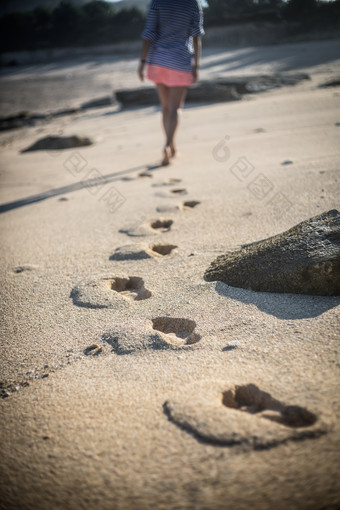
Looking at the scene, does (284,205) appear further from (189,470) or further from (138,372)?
(189,470)

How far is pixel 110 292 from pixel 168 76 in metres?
2.36

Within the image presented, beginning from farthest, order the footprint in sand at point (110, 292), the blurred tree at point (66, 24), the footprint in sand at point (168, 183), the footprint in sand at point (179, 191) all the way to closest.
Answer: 1. the blurred tree at point (66, 24)
2. the footprint in sand at point (168, 183)
3. the footprint in sand at point (179, 191)
4. the footprint in sand at point (110, 292)

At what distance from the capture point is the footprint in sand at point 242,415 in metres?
0.86

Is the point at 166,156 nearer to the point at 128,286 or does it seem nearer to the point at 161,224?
the point at 161,224

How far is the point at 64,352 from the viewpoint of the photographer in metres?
1.27

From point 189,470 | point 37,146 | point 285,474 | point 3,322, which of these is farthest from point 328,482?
point 37,146

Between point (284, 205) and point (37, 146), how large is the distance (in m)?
3.91

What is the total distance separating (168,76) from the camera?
3168 mm

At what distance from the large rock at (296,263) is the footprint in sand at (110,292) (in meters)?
0.34

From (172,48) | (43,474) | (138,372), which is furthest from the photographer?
(172,48)

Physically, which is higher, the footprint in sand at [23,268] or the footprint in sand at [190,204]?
the footprint in sand at [190,204]

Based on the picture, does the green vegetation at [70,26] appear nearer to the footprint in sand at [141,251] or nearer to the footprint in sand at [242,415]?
the footprint in sand at [141,251]

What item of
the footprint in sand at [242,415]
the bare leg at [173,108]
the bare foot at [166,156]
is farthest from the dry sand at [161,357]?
the bare leg at [173,108]

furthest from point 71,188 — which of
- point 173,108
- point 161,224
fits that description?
point 161,224
